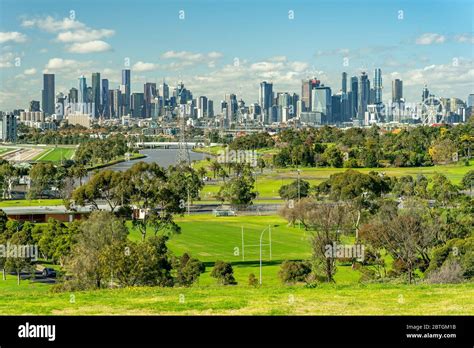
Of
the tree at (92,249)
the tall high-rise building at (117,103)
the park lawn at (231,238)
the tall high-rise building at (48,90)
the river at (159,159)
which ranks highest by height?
the tall high-rise building at (117,103)

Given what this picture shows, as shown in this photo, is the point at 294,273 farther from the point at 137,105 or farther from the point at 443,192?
the point at 137,105

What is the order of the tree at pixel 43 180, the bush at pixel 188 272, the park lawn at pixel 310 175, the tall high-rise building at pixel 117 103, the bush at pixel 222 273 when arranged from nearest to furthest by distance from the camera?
the bush at pixel 188 272, the bush at pixel 222 273, the tree at pixel 43 180, the park lawn at pixel 310 175, the tall high-rise building at pixel 117 103

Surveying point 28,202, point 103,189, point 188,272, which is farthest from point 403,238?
point 28,202

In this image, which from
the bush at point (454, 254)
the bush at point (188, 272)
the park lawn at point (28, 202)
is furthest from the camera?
the park lawn at point (28, 202)

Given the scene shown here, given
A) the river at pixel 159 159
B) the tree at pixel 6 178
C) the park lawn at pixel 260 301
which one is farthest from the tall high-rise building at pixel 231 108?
the park lawn at pixel 260 301

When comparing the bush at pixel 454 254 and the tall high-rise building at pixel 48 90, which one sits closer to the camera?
the bush at pixel 454 254

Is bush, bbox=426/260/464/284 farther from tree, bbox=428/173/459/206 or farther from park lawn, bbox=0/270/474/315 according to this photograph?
tree, bbox=428/173/459/206

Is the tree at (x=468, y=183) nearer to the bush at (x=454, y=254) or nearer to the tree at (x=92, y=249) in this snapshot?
the bush at (x=454, y=254)
